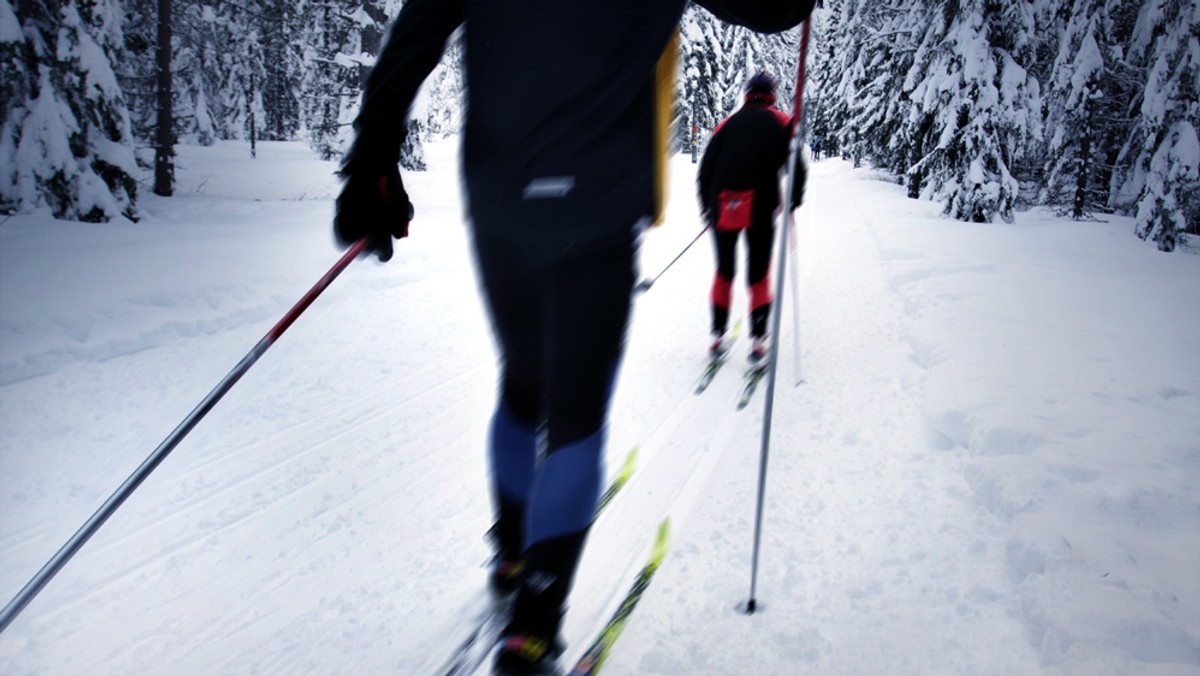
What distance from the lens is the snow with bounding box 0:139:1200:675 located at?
5.96ft

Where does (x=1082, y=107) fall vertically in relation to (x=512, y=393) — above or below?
above

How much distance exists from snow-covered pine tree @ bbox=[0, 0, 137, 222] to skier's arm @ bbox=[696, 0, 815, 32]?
9952mm

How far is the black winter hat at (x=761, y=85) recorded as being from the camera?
13.8ft

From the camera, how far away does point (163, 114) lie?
12.4 metres

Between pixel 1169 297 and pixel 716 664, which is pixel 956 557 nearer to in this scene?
pixel 716 664

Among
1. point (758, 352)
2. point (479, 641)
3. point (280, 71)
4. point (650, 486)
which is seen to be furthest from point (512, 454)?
point (280, 71)

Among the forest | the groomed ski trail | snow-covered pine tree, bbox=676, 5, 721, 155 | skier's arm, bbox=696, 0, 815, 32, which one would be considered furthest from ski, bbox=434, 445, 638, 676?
snow-covered pine tree, bbox=676, 5, 721, 155

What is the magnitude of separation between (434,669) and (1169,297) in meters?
7.70

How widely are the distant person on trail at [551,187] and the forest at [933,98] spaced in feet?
13.0

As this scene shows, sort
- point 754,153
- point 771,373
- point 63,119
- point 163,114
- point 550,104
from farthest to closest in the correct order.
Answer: point 163,114
point 63,119
point 754,153
point 771,373
point 550,104

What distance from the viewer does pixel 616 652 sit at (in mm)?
1761

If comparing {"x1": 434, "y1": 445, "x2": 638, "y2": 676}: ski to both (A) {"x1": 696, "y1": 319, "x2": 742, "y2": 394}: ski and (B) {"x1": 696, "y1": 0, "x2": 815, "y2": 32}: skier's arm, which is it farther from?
(A) {"x1": 696, "y1": 319, "x2": 742, "y2": 394}: ski

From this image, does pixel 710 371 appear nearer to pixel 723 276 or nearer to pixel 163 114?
pixel 723 276

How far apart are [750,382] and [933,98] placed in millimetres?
12687
